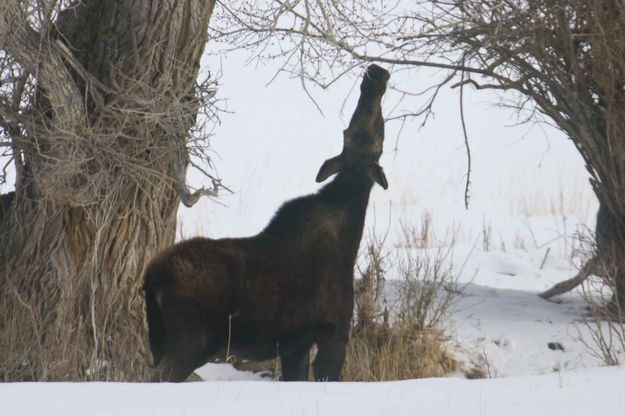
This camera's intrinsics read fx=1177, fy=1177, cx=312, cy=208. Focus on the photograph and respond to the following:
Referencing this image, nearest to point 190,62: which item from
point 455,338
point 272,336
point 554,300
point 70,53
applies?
point 70,53

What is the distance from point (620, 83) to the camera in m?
10.3

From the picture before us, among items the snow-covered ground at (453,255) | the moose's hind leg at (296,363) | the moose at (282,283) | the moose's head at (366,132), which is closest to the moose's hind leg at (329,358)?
the moose at (282,283)

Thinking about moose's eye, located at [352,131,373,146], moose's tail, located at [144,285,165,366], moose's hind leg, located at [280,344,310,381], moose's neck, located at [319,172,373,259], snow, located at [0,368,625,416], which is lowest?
snow, located at [0,368,625,416]

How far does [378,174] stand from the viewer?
351 inches

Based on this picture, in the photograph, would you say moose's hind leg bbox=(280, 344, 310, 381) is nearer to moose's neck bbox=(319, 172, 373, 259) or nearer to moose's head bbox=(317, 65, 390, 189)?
moose's neck bbox=(319, 172, 373, 259)

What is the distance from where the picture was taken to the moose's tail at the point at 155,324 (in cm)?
785

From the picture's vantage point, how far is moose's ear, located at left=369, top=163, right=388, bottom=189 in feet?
29.1

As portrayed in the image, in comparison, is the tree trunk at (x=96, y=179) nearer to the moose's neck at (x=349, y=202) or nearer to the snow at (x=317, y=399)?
the moose's neck at (x=349, y=202)

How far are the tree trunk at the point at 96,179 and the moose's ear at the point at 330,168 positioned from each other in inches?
43.7

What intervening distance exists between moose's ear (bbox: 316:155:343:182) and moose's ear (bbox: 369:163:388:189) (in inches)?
9.6

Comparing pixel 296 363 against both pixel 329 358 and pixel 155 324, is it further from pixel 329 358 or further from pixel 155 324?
pixel 155 324

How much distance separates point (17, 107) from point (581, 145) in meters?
5.16

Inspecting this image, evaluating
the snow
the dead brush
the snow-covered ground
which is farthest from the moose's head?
the snow

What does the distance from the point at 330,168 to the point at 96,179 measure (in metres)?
1.79
